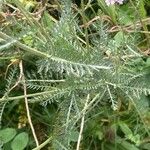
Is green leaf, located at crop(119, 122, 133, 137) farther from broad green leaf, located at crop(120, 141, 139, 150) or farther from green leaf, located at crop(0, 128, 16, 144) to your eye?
green leaf, located at crop(0, 128, 16, 144)

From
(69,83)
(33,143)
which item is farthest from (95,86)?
(33,143)

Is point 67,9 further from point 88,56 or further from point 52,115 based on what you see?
point 52,115

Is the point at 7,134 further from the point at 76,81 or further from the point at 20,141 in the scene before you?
the point at 76,81

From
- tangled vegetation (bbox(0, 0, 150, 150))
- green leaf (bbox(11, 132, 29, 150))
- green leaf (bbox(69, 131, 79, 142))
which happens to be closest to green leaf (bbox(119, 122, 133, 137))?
tangled vegetation (bbox(0, 0, 150, 150))

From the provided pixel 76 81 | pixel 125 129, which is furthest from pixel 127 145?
pixel 76 81

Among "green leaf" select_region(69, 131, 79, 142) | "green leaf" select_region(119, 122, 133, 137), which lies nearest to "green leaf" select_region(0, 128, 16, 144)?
"green leaf" select_region(69, 131, 79, 142)

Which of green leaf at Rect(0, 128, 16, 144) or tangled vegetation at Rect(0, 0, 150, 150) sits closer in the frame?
tangled vegetation at Rect(0, 0, 150, 150)

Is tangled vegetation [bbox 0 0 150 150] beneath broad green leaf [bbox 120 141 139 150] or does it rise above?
above

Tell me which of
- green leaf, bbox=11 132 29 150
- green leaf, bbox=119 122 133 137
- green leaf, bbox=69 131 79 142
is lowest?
green leaf, bbox=119 122 133 137

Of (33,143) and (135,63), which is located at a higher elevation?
(135,63)
